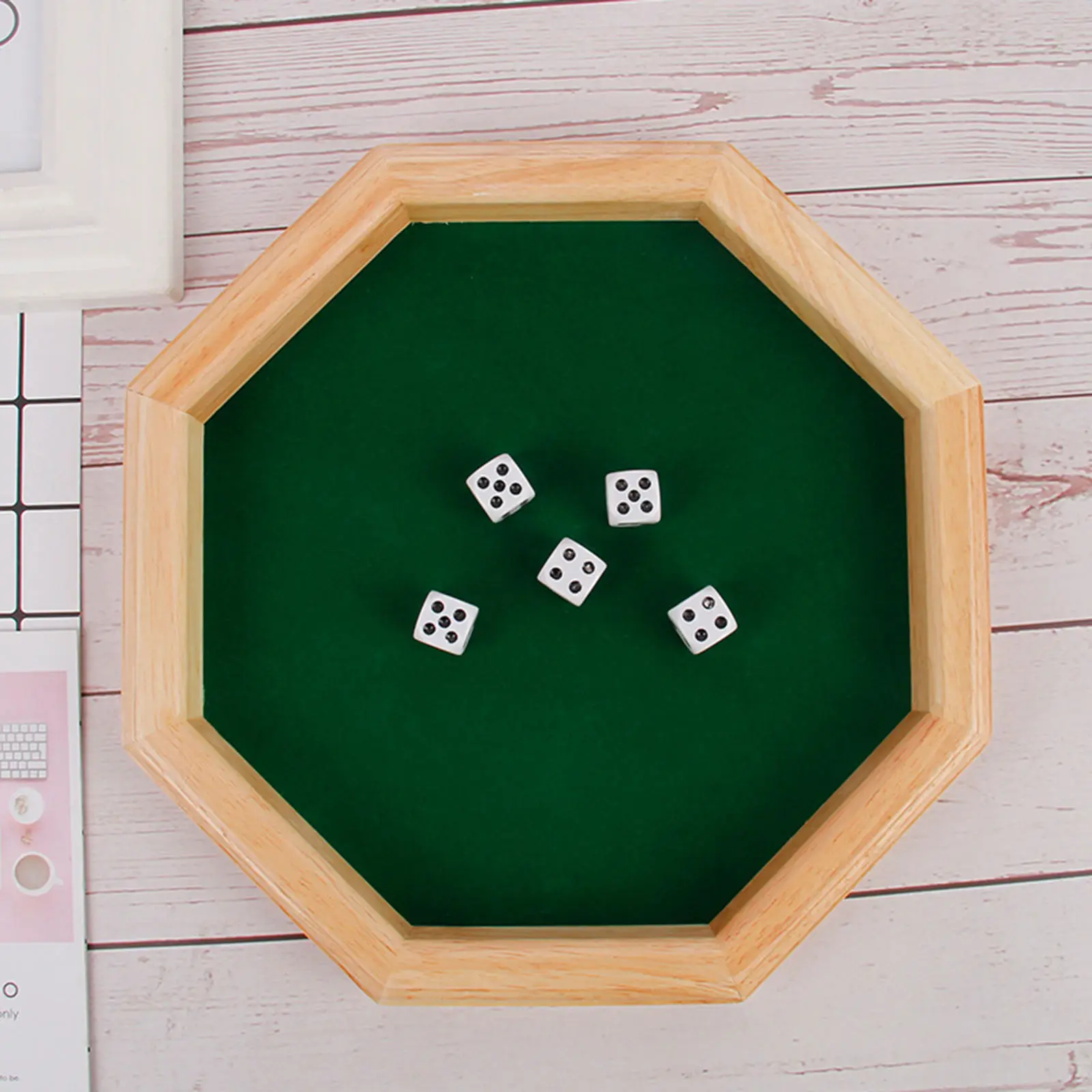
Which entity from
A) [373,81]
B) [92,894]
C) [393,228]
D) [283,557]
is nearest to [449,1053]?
[92,894]

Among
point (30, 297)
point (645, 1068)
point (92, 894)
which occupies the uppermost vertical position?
point (30, 297)

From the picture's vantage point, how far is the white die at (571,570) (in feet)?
2.67

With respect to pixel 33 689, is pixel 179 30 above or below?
above

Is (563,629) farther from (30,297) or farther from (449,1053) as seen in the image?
(30,297)

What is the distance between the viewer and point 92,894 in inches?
36.2

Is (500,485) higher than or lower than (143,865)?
higher

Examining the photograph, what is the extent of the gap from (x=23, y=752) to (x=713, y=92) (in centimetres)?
96

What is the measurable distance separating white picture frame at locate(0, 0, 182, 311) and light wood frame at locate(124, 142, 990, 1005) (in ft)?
0.55

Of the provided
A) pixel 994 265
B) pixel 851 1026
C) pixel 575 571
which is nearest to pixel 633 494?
pixel 575 571

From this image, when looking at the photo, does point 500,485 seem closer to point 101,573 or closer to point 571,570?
point 571,570

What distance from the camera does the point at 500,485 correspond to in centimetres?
82

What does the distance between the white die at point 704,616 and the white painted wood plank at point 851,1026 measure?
1.08 feet

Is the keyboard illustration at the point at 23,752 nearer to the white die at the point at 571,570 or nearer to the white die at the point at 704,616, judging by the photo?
the white die at the point at 571,570

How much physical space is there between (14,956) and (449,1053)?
0.44 meters
